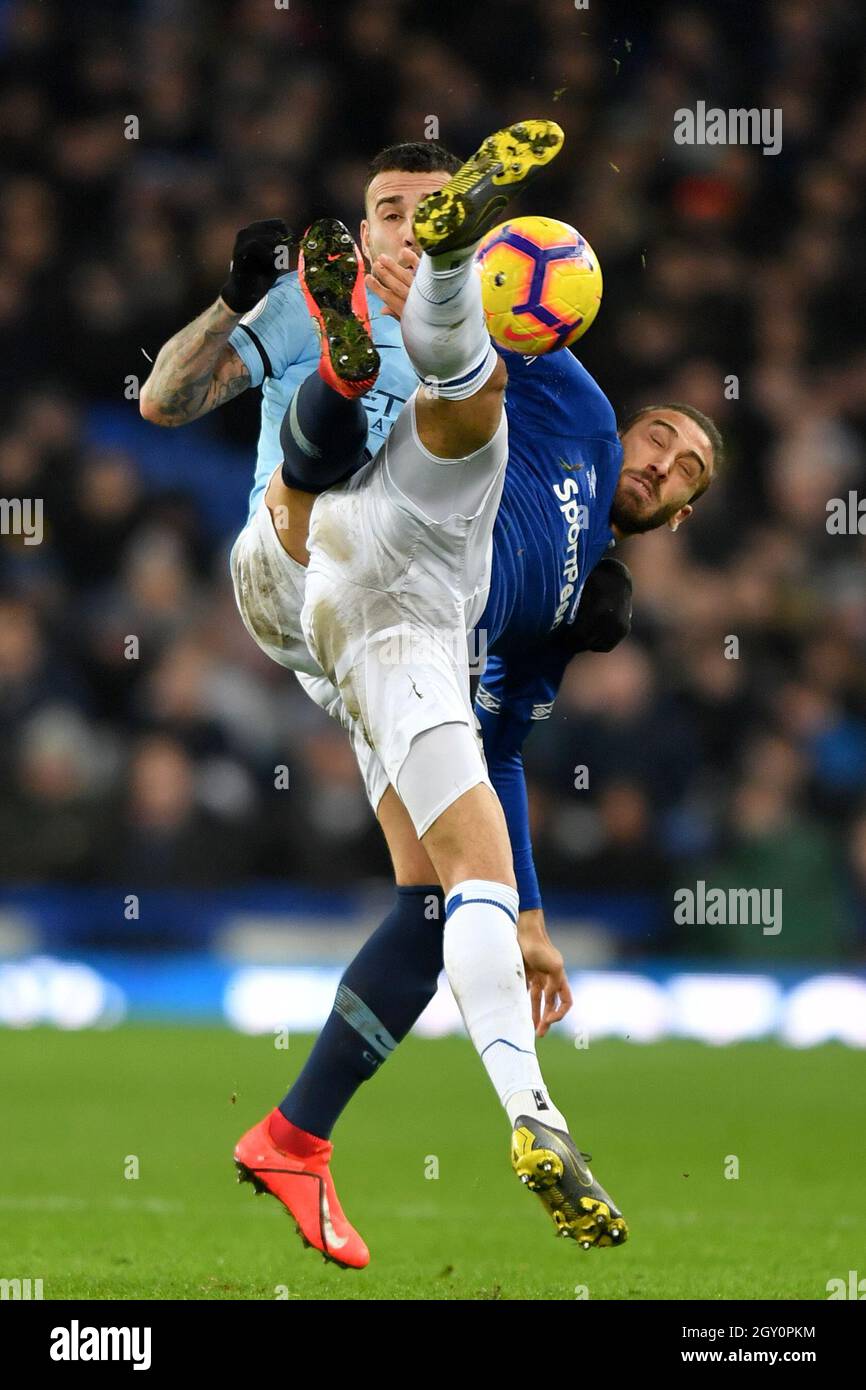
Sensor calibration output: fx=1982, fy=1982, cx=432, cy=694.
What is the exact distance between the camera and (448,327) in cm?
365

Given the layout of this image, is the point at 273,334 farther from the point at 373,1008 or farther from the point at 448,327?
the point at 373,1008

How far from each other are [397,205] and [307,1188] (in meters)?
2.28

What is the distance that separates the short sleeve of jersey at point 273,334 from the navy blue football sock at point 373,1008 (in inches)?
51.7

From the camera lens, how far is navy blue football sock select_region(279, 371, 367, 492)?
12.8ft

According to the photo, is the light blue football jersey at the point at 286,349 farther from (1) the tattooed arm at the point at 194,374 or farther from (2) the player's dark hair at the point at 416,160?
(2) the player's dark hair at the point at 416,160

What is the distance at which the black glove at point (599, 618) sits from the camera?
4.63 metres

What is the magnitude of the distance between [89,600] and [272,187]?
2.59 meters

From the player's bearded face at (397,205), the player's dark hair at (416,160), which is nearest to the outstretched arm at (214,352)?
the player's bearded face at (397,205)

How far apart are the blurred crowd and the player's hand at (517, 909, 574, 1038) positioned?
523cm

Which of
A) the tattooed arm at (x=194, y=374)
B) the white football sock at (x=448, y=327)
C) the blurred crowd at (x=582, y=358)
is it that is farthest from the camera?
the blurred crowd at (x=582, y=358)

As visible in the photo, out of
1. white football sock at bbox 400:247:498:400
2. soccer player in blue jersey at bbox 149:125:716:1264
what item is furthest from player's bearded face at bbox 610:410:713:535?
white football sock at bbox 400:247:498:400

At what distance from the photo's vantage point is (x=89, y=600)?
1060 centimetres
